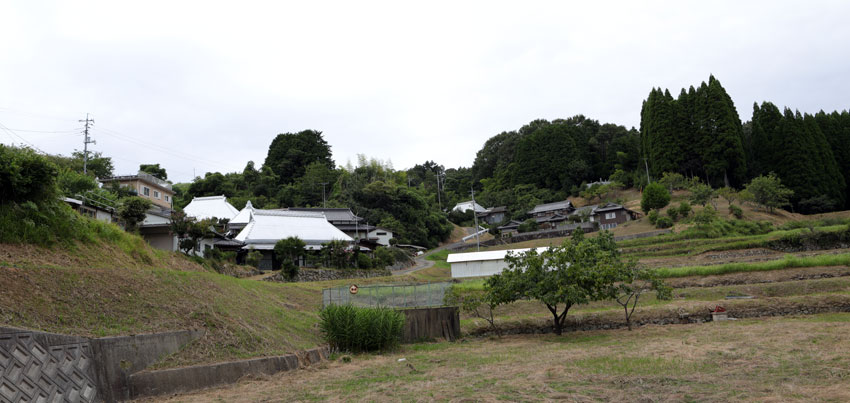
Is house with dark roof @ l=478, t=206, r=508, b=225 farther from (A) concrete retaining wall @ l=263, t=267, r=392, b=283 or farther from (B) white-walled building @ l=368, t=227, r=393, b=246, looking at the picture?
(A) concrete retaining wall @ l=263, t=267, r=392, b=283

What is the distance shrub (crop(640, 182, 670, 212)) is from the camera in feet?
189

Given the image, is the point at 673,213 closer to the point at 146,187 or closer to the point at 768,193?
the point at 768,193

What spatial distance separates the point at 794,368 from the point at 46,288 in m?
15.1

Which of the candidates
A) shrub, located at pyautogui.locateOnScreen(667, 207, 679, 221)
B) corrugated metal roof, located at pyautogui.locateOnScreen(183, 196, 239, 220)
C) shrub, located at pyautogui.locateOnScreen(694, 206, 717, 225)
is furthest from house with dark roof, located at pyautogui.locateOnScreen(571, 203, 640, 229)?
corrugated metal roof, located at pyautogui.locateOnScreen(183, 196, 239, 220)

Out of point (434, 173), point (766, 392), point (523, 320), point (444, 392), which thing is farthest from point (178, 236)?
point (434, 173)

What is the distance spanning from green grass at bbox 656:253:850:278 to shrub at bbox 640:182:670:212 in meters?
29.1

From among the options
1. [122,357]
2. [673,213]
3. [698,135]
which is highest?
[698,135]

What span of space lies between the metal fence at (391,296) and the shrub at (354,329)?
3.01 metres

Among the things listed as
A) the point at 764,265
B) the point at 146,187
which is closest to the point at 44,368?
the point at 764,265

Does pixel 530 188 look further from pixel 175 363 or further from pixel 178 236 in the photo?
pixel 175 363

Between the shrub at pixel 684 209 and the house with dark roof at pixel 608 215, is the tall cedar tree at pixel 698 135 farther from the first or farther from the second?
the shrub at pixel 684 209

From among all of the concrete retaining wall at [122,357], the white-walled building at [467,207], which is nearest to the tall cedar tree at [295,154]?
the white-walled building at [467,207]

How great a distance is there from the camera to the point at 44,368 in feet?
25.1

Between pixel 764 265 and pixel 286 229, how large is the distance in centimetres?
3677
